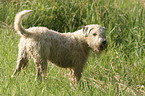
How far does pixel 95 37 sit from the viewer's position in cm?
477

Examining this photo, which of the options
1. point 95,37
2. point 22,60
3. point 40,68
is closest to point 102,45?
point 95,37

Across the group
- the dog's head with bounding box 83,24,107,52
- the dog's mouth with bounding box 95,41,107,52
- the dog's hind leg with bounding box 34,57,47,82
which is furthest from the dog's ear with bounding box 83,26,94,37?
the dog's hind leg with bounding box 34,57,47,82

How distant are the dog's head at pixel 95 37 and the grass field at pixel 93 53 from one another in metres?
0.59

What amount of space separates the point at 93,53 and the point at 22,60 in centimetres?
183

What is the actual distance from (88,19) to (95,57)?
1.67m

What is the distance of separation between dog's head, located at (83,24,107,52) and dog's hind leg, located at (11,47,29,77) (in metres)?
1.26

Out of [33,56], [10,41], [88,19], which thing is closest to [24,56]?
[33,56]

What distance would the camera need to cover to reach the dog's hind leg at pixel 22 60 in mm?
A: 4383

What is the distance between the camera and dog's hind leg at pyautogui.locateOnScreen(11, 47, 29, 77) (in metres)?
4.38

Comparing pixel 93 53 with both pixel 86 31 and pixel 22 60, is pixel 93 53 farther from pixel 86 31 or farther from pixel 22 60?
pixel 22 60

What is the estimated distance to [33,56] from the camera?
4.30m

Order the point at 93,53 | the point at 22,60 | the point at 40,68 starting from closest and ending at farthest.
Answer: the point at 40,68 → the point at 22,60 → the point at 93,53

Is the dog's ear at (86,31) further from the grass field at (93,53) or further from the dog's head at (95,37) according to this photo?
the grass field at (93,53)

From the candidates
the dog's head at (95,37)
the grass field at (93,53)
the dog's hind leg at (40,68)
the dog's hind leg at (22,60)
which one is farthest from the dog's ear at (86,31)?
the dog's hind leg at (22,60)
